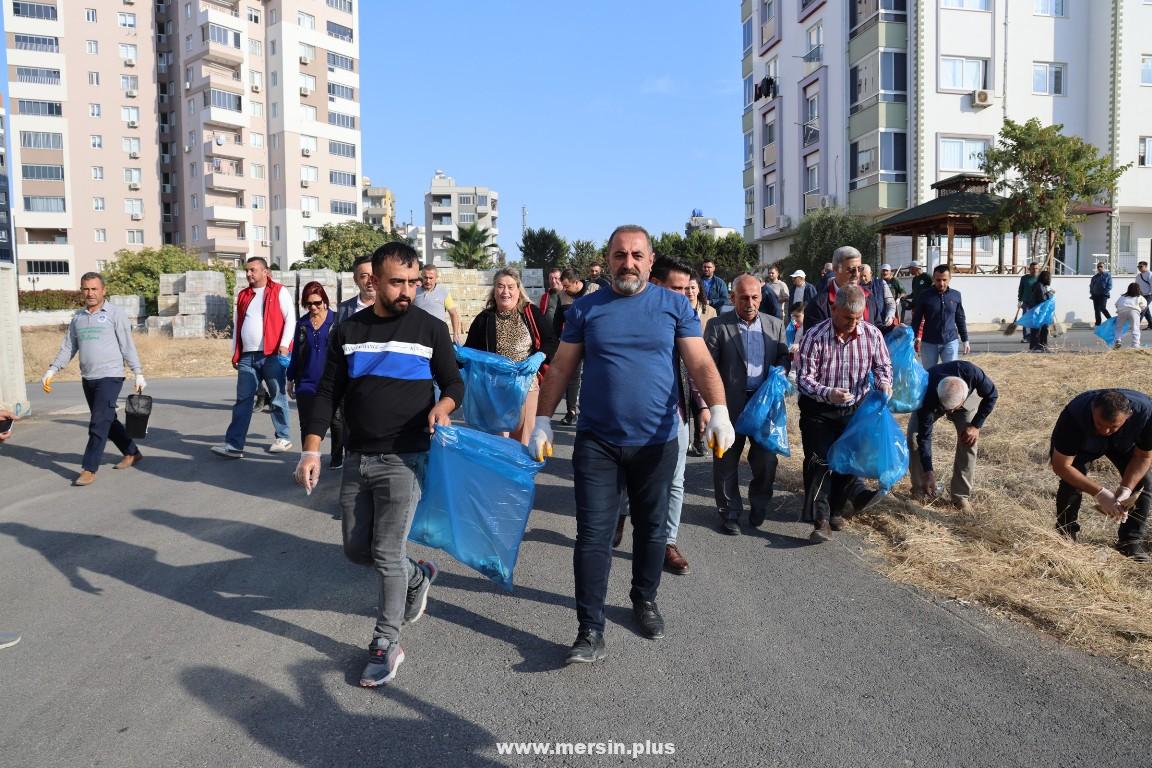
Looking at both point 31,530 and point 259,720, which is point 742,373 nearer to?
point 259,720

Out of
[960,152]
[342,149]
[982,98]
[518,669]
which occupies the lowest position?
[518,669]

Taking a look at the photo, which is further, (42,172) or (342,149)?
(342,149)

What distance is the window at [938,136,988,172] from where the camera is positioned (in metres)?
34.9

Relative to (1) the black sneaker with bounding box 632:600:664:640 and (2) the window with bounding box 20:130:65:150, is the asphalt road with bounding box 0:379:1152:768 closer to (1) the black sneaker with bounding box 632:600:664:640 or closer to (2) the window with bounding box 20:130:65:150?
(1) the black sneaker with bounding box 632:600:664:640

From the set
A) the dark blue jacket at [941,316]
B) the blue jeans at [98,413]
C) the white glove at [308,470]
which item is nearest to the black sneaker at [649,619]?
the white glove at [308,470]

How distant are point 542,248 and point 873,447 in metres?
51.6

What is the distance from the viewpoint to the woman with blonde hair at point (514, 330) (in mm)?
6793

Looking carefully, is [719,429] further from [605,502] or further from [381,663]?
[381,663]

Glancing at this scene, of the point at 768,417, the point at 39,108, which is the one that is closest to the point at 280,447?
the point at 768,417

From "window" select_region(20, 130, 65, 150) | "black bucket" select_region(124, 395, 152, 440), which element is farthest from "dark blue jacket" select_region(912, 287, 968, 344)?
"window" select_region(20, 130, 65, 150)

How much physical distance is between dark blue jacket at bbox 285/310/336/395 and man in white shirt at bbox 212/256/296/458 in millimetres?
1643

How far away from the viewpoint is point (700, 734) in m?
3.21

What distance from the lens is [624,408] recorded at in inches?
156

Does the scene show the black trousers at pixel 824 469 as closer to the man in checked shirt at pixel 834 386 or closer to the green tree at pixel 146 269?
the man in checked shirt at pixel 834 386
